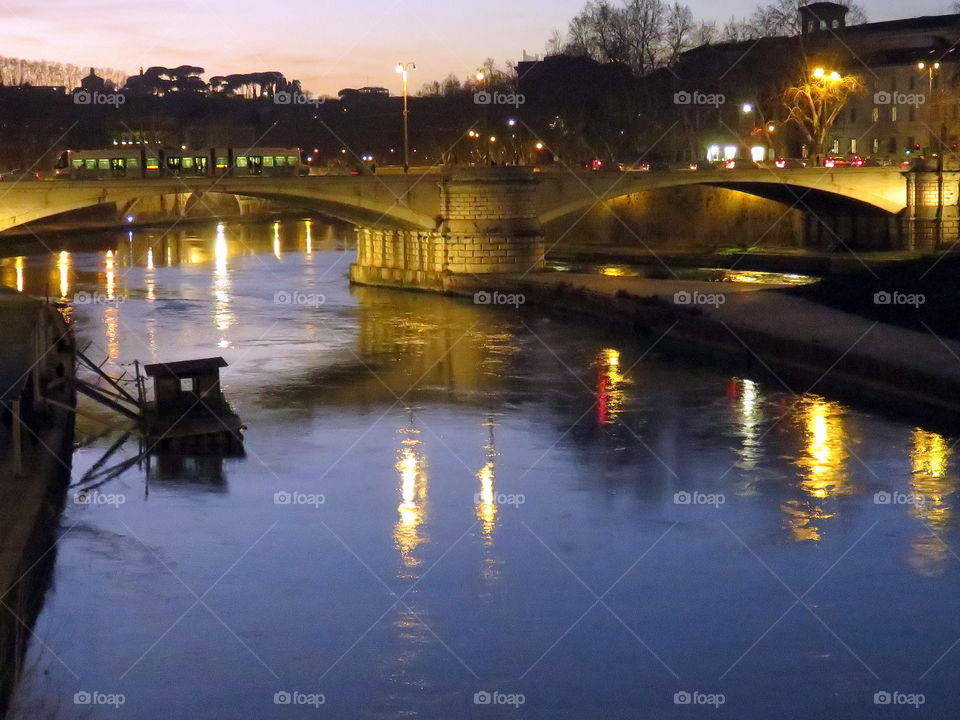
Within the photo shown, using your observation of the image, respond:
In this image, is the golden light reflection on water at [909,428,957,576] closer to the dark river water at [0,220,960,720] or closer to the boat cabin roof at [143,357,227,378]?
the dark river water at [0,220,960,720]

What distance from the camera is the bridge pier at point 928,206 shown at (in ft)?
120

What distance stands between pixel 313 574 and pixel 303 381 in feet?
29.3

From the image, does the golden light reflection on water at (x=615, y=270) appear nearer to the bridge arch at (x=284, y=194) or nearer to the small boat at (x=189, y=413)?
the bridge arch at (x=284, y=194)

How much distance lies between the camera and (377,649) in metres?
8.88

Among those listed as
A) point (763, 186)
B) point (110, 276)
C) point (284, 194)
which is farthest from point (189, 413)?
point (763, 186)

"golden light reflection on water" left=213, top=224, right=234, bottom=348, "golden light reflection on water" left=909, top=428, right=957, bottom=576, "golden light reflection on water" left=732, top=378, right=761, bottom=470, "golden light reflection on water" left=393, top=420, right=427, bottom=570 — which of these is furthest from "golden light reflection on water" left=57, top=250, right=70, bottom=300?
"golden light reflection on water" left=909, top=428, right=957, bottom=576

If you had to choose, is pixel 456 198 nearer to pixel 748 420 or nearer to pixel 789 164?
pixel 789 164

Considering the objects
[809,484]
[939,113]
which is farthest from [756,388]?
[939,113]

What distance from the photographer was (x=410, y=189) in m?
31.2

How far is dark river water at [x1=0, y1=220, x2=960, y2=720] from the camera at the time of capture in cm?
836

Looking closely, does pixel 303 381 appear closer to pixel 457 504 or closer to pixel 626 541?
pixel 457 504

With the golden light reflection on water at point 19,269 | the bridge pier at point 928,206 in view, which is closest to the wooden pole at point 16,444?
the golden light reflection on water at point 19,269

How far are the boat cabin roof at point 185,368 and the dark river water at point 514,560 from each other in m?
0.80

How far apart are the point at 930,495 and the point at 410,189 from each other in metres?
19.9
